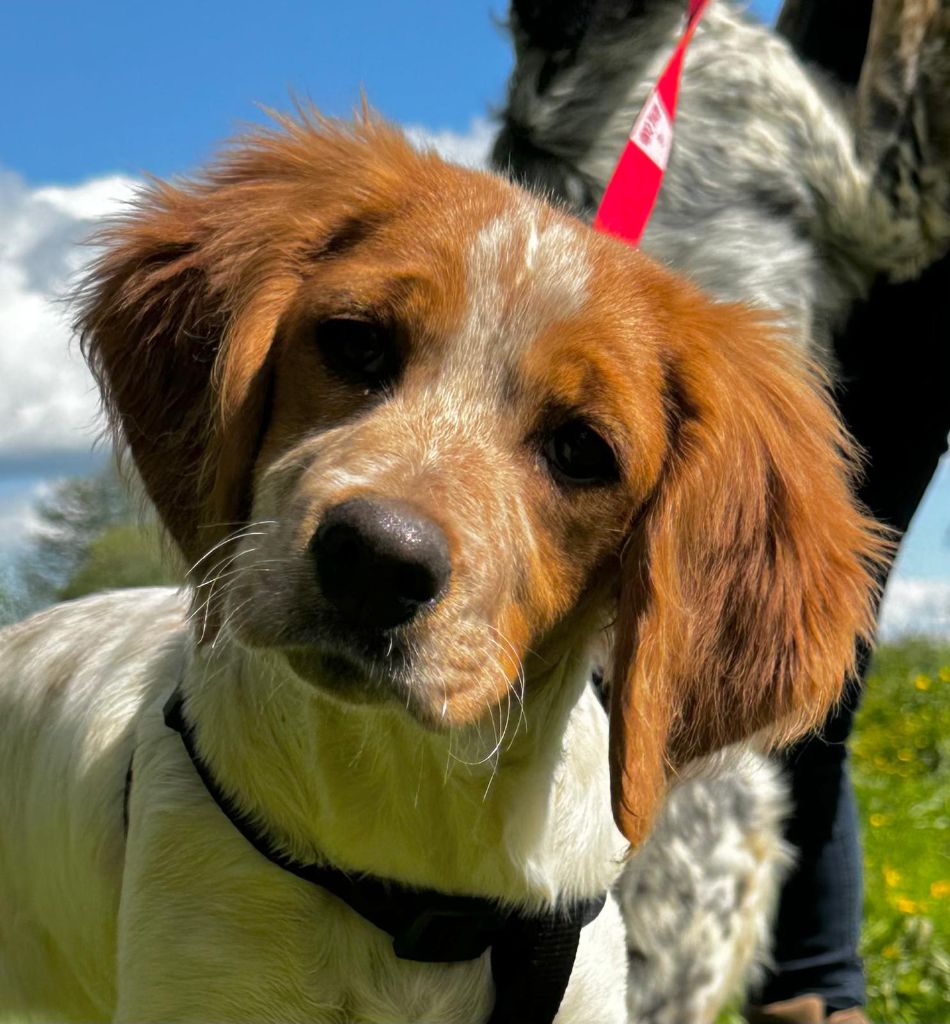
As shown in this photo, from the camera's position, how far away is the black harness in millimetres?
2264

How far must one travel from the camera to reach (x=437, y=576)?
6.22 feet

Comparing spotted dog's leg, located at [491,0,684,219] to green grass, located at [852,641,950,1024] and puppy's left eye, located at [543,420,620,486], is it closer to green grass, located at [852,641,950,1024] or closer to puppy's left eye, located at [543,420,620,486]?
puppy's left eye, located at [543,420,620,486]

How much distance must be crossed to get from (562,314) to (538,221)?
8.8 inches

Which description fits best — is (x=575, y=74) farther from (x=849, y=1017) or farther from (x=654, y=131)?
(x=849, y=1017)

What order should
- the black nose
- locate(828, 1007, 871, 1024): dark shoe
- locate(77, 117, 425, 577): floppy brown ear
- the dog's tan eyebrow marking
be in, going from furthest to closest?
locate(828, 1007, 871, 1024): dark shoe, the dog's tan eyebrow marking, locate(77, 117, 425, 577): floppy brown ear, the black nose

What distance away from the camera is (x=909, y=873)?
5883 millimetres

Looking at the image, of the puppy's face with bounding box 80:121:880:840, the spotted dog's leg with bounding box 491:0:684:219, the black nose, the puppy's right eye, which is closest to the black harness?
the puppy's face with bounding box 80:121:880:840

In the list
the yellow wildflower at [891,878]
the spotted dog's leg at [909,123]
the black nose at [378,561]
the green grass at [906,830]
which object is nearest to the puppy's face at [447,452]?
the black nose at [378,561]

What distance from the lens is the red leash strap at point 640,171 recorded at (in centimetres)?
274

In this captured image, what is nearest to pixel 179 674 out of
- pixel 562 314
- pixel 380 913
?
pixel 380 913

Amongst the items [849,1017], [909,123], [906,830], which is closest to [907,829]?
[906,830]

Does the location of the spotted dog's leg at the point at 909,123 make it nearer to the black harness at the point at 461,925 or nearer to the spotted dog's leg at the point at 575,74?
the spotted dog's leg at the point at 575,74

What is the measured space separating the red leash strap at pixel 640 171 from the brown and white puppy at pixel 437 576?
29cm

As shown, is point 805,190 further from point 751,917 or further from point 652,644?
point 751,917
